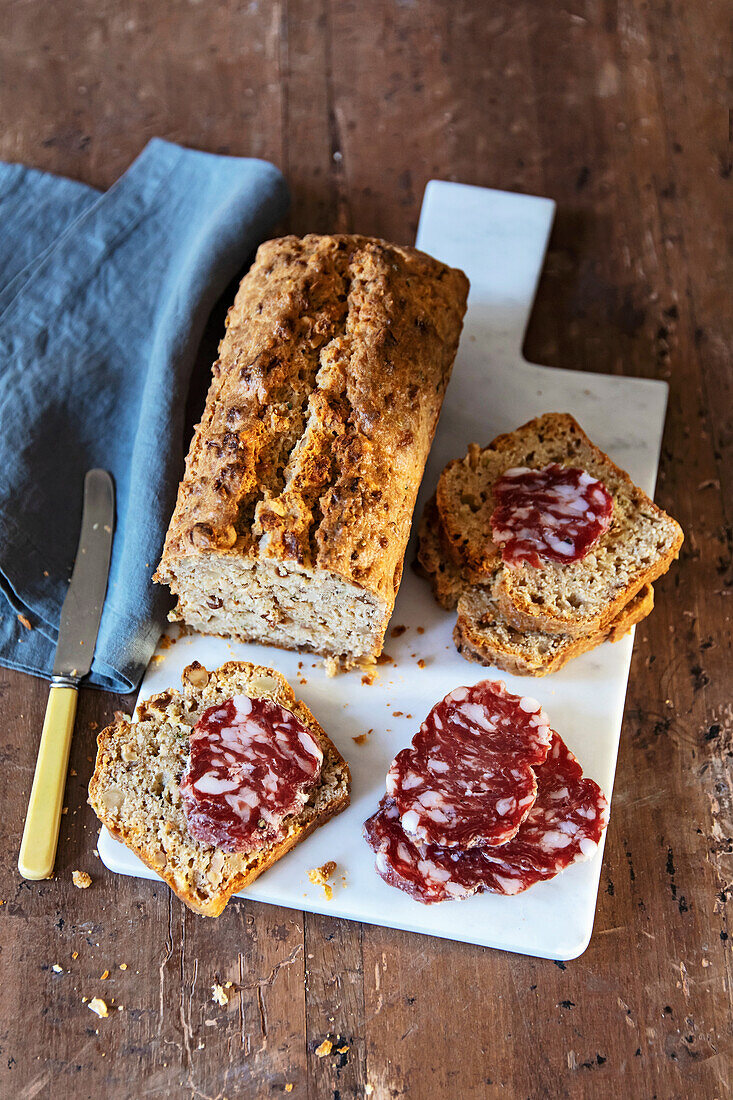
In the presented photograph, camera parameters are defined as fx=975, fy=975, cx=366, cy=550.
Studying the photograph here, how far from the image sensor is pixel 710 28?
5129 mm

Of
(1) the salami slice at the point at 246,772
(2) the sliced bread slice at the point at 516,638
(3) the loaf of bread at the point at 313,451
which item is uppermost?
(3) the loaf of bread at the point at 313,451

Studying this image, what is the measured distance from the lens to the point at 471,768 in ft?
10.5

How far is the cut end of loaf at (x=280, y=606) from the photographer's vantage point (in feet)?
10.5

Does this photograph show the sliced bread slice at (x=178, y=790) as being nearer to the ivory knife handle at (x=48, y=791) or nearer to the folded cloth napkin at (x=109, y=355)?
the ivory knife handle at (x=48, y=791)

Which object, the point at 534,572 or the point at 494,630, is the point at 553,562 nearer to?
the point at 534,572

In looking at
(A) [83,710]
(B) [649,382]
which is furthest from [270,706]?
(B) [649,382]

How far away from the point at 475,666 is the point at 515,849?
0.70m

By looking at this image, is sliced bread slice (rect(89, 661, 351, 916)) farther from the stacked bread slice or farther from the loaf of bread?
the stacked bread slice

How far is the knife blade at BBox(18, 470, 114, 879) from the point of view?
3.32 metres

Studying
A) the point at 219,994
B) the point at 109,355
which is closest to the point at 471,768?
the point at 219,994

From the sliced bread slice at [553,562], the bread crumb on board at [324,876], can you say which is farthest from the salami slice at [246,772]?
the sliced bread slice at [553,562]

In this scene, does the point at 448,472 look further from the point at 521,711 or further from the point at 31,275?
the point at 31,275

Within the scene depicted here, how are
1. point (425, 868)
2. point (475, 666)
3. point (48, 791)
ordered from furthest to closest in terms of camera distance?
point (475, 666) < point (48, 791) < point (425, 868)

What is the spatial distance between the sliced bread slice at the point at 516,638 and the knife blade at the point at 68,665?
137 centimetres
